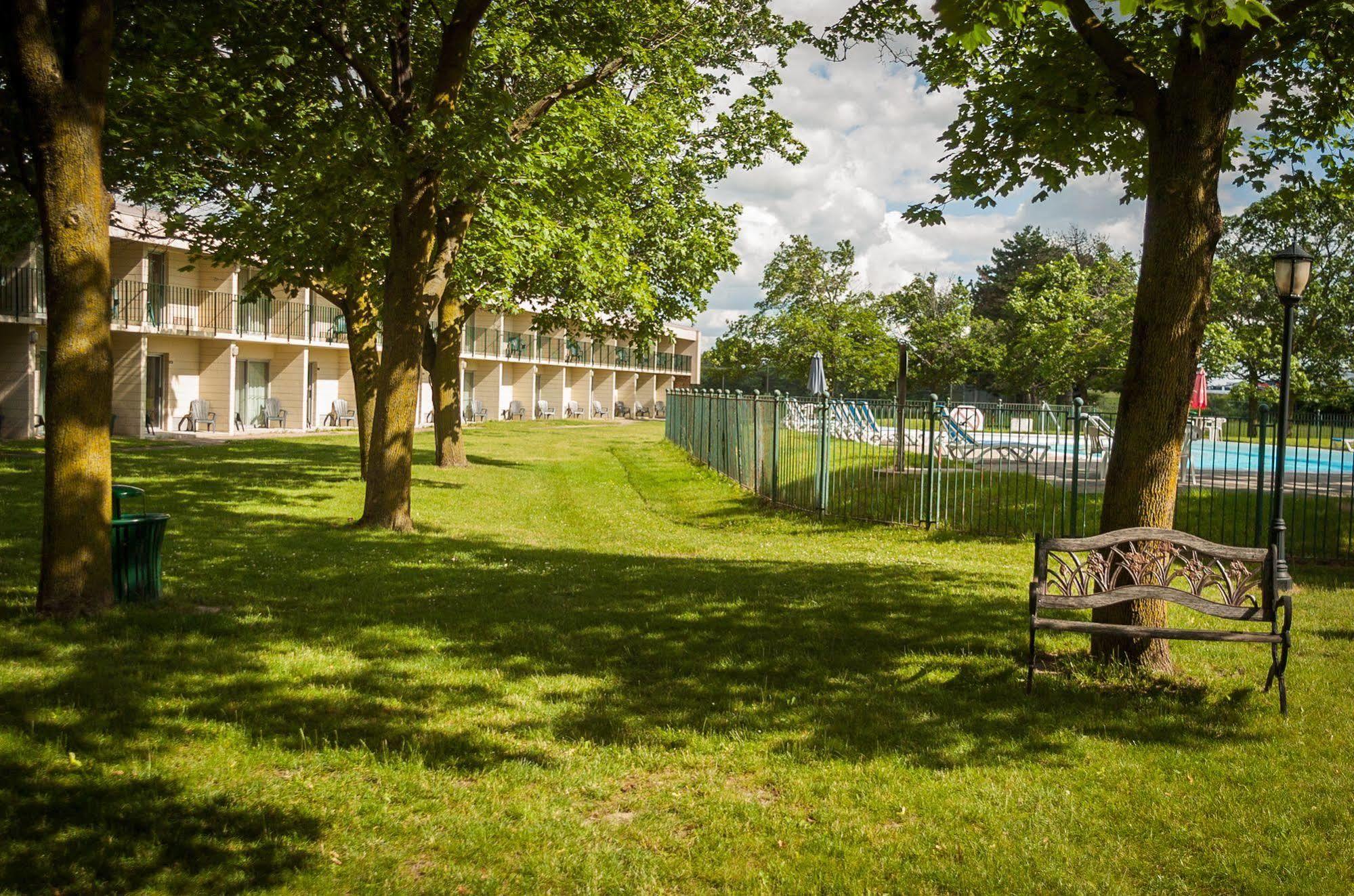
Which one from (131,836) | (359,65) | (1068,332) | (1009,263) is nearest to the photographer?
(131,836)

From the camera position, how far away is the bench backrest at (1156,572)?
6020 millimetres

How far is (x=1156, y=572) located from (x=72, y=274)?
22.7 feet

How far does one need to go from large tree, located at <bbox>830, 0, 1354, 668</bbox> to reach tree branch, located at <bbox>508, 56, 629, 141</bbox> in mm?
5127

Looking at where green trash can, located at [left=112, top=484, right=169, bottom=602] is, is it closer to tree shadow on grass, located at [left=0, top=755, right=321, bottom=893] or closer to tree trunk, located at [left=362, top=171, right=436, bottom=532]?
tree shadow on grass, located at [left=0, top=755, right=321, bottom=893]

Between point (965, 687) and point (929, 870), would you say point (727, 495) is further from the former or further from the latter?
point (929, 870)

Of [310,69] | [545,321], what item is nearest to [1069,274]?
[545,321]

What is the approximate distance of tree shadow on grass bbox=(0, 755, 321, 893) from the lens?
137 inches

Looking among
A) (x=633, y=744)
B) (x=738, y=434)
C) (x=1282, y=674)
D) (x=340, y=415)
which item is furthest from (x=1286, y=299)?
(x=340, y=415)

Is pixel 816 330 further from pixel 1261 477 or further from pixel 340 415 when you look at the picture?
pixel 1261 477

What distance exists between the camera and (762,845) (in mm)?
3953

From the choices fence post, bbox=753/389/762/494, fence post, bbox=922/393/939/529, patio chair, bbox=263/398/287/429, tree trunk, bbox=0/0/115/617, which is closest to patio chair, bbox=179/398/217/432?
patio chair, bbox=263/398/287/429

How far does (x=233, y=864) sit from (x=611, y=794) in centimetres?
153

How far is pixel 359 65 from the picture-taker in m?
12.1

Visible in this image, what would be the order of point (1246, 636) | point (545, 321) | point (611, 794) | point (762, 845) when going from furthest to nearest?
point (545, 321)
point (1246, 636)
point (611, 794)
point (762, 845)
